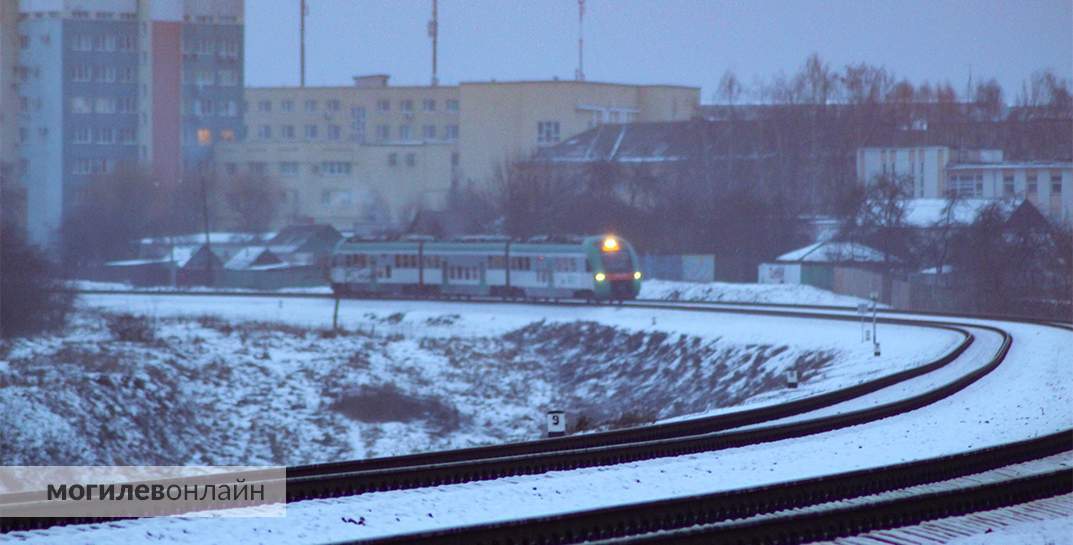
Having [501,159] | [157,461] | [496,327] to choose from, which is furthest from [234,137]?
[157,461]

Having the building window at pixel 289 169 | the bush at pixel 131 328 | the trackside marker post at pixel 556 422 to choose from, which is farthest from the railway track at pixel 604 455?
the building window at pixel 289 169

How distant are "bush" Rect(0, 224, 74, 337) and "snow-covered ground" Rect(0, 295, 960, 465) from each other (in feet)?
3.33

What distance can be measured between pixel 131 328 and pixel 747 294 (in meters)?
22.9

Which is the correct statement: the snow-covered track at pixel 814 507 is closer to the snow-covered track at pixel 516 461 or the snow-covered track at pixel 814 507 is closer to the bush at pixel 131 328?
the snow-covered track at pixel 516 461

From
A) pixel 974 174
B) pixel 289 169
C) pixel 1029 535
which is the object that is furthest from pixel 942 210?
pixel 289 169

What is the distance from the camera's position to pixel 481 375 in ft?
137

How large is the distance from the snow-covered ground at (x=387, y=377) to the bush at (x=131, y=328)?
374 millimetres

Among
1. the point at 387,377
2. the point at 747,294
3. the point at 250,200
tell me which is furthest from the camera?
the point at 250,200

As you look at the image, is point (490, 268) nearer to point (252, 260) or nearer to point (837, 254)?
point (837, 254)

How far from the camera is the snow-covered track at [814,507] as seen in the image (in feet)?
34.0

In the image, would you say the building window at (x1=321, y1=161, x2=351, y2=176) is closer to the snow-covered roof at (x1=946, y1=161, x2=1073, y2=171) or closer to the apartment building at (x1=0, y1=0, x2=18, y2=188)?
the apartment building at (x1=0, y1=0, x2=18, y2=188)

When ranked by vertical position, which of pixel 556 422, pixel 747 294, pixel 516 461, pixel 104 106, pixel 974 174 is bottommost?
pixel 747 294

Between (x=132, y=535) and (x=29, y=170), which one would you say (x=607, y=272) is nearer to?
(x=132, y=535)

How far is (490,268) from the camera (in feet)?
182
